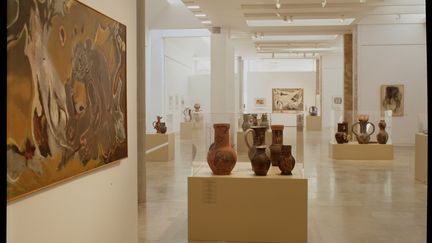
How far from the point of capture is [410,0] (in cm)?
1540

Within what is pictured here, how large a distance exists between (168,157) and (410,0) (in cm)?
867

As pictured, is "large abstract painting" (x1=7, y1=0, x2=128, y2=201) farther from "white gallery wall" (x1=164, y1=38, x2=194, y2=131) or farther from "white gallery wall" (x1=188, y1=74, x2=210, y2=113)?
"white gallery wall" (x1=188, y1=74, x2=210, y2=113)

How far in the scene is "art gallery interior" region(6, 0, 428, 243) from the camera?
4348 millimetres

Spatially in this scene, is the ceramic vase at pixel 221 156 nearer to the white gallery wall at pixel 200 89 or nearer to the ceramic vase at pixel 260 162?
the ceramic vase at pixel 260 162

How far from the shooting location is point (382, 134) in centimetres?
1507

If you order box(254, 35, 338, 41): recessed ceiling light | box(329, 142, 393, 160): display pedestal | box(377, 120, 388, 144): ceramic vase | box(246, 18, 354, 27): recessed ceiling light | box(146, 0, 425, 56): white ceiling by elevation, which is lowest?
box(329, 142, 393, 160): display pedestal

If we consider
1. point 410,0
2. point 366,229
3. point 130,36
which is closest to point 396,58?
point 410,0

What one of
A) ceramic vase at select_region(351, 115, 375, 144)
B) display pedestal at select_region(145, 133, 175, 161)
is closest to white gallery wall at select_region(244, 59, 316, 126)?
ceramic vase at select_region(351, 115, 375, 144)

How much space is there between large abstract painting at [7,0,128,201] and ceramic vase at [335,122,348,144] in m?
11.6

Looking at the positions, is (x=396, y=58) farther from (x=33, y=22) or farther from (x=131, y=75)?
(x=33, y=22)

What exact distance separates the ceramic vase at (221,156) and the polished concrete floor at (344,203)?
3.23 ft

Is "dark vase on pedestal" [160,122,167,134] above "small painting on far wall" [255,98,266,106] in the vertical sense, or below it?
below

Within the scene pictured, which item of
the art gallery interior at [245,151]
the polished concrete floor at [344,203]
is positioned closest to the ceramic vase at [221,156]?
the art gallery interior at [245,151]

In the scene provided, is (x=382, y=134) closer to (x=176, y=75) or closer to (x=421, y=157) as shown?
(x=421, y=157)
